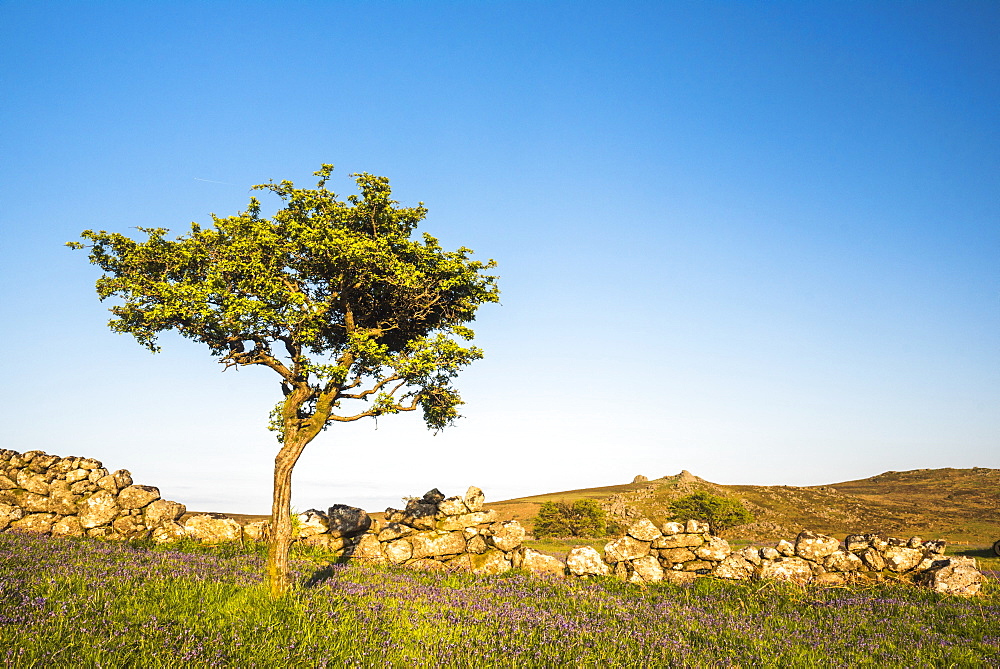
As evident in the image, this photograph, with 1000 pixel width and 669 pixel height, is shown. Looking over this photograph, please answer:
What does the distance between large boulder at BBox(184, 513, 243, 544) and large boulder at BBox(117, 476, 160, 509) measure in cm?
185

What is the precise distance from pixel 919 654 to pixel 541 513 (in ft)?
134

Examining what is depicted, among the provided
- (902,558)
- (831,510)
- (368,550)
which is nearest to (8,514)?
(368,550)

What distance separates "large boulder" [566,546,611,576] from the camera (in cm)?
1694

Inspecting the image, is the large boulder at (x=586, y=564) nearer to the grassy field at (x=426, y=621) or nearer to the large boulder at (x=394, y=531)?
the grassy field at (x=426, y=621)

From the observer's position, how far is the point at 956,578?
15.1 metres

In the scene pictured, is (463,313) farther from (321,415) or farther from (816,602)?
(816,602)

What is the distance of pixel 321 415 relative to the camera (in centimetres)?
1414

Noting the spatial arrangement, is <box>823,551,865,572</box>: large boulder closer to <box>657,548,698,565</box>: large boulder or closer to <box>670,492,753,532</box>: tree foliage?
<box>657,548,698,565</box>: large boulder

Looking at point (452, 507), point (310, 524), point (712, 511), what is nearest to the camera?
point (310, 524)

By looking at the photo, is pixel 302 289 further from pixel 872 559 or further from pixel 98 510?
pixel 872 559

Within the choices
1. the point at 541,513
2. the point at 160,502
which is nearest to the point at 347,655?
the point at 160,502

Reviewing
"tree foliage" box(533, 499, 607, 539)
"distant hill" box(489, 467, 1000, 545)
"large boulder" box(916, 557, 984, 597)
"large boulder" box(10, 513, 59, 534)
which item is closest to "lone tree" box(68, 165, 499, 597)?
"large boulder" box(10, 513, 59, 534)

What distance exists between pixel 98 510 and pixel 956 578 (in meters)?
27.3

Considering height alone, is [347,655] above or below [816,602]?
above
